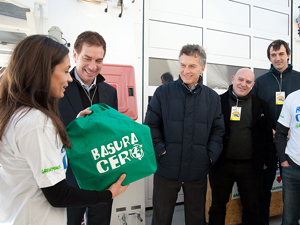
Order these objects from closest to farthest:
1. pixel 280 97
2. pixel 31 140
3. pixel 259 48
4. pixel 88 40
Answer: pixel 31 140, pixel 88 40, pixel 280 97, pixel 259 48

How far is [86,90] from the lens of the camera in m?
1.51

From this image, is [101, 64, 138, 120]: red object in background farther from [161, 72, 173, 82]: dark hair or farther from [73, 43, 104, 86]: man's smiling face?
[161, 72, 173, 82]: dark hair

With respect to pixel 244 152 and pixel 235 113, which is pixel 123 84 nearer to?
pixel 235 113

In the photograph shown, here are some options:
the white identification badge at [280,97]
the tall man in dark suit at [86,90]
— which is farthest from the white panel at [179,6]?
the tall man in dark suit at [86,90]

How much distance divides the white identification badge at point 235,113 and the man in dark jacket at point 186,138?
225mm

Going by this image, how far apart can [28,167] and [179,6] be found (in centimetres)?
302

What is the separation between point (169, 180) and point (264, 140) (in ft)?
3.36

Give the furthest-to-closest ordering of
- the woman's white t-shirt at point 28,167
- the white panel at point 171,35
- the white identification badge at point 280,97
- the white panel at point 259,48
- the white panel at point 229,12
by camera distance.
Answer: the white panel at point 259,48
the white panel at point 229,12
the white panel at point 171,35
the white identification badge at point 280,97
the woman's white t-shirt at point 28,167

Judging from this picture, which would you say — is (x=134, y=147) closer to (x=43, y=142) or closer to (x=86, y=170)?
(x=86, y=170)

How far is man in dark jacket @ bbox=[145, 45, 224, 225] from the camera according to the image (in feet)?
5.56

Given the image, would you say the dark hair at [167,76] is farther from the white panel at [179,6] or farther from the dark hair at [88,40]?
the dark hair at [88,40]

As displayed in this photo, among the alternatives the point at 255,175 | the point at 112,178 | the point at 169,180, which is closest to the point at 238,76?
the point at 255,175

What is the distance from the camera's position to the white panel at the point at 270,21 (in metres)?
3.52

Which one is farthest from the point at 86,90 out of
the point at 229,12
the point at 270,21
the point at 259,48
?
the point at 270,21
